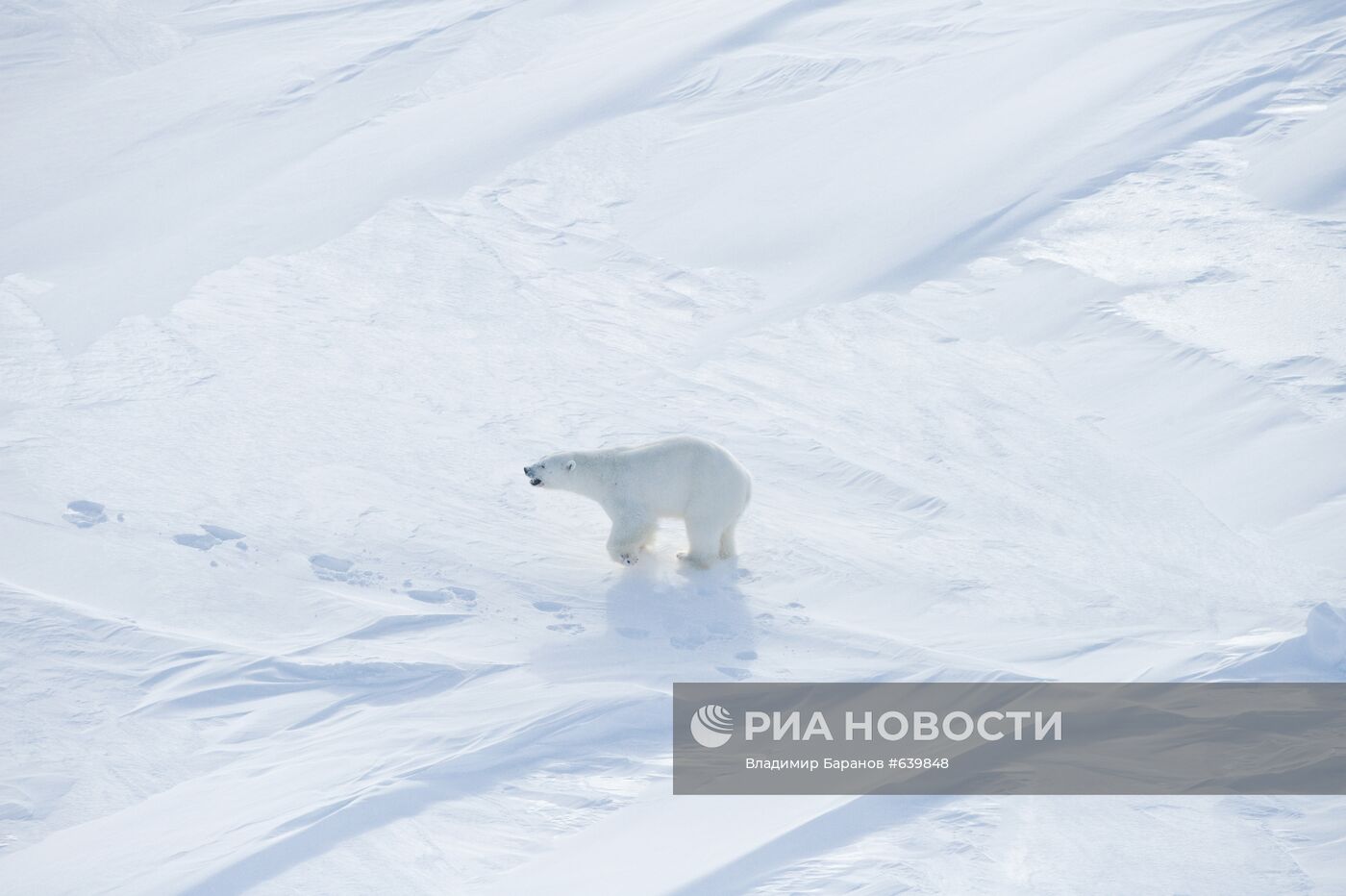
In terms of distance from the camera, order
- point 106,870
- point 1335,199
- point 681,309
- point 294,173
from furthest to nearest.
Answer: point 294,173
point 1335,199
point 681,309
point 106,870

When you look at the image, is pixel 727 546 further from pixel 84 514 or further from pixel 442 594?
pixel 84 514

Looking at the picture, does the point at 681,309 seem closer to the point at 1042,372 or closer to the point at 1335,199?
the point at 1042,372

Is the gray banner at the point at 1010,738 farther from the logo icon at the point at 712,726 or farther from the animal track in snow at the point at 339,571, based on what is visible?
the animal track in snow at the point at 339,571

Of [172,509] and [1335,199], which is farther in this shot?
[1335,199]

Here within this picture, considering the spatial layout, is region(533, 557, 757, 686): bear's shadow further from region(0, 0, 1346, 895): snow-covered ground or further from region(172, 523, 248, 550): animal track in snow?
region(172, 523, 248, 550): animal track in snow

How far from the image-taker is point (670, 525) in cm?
677

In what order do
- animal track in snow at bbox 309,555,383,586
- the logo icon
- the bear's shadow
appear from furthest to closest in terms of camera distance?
1. animal track in snow at bbox 309,555,383,586
2. the bear's shadow
3. the logo icon

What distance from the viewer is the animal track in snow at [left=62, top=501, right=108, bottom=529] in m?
6.55

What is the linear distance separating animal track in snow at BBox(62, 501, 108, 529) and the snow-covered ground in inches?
1.3

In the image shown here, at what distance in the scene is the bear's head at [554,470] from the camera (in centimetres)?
600

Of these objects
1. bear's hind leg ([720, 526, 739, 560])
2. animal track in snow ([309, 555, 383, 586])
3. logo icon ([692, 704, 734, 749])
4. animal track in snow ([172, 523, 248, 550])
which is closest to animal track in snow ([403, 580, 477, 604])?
animal track in snow ([309, 555, 383, 586])

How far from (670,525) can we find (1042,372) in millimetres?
3055

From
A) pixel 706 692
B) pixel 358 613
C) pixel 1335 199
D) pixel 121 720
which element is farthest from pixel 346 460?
pixel 1335 199

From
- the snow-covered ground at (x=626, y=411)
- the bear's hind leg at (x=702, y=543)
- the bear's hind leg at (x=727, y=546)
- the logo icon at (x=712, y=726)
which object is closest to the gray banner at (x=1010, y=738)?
the logo icon at (x=712, y=726)
